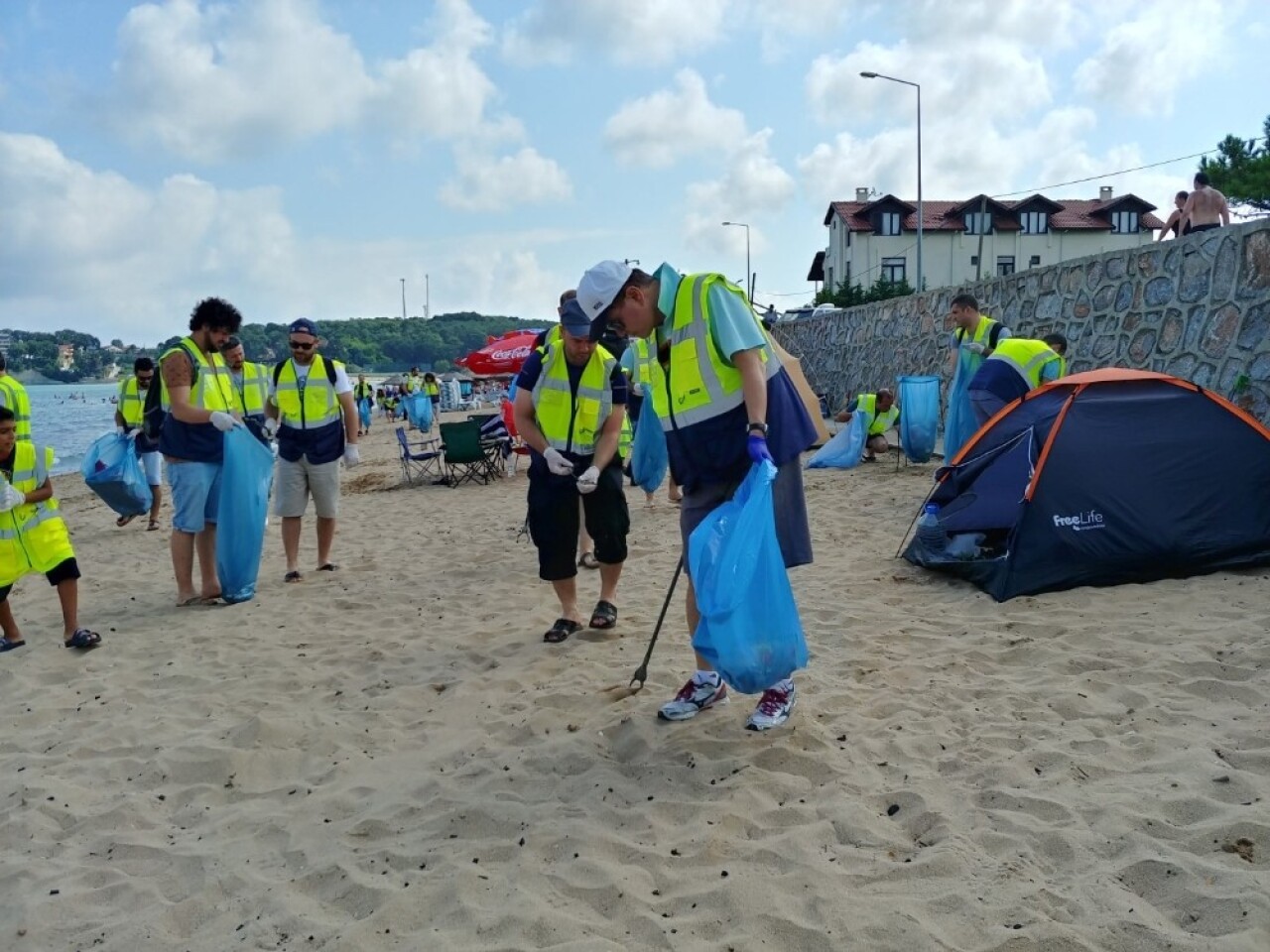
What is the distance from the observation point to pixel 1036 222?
41.7 meters

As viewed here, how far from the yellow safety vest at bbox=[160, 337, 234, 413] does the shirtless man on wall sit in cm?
892

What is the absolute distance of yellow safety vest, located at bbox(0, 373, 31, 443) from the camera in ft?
16.8

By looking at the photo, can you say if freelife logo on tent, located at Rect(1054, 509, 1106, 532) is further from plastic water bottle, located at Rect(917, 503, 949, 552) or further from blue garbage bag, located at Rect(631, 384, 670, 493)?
blue garbage bag, located at Rect(631, 384, 670, 493)

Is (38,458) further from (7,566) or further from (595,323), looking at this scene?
(595,323)

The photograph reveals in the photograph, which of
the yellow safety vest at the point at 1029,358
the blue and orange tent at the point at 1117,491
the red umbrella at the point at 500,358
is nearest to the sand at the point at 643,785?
the blue and orange tent at the point at 1117,491

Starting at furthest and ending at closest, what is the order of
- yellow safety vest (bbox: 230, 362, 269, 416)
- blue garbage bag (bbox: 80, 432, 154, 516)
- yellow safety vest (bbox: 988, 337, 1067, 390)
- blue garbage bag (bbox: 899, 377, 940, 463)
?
blue garbage bag (bbox: 899, 377, 940, 463), blue garbage bag (bbox: 80, 432, 154, 516), yellow safety vest (bbox: 230, 362, 269, 416), yellow safety vest (bbox: 988, 337, 1067, 390)

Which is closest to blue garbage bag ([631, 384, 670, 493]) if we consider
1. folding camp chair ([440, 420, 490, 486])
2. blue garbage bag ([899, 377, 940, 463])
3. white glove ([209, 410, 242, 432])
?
white glove ([209, 410, 242, 432])

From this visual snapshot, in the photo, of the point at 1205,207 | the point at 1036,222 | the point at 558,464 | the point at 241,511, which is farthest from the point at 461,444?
the point at 1036,222

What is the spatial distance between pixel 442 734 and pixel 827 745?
149 cm

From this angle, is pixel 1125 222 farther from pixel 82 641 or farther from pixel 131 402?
pixel 82 641

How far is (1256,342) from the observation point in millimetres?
7320

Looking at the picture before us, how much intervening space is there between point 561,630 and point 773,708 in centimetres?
159

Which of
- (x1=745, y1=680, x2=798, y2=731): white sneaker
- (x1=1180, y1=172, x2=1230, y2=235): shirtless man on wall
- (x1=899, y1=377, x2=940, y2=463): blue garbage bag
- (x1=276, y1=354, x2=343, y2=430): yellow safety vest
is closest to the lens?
(x1=745, y1=680, x2=798, y2=731): white sneaker

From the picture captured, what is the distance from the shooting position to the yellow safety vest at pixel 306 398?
6164mm
